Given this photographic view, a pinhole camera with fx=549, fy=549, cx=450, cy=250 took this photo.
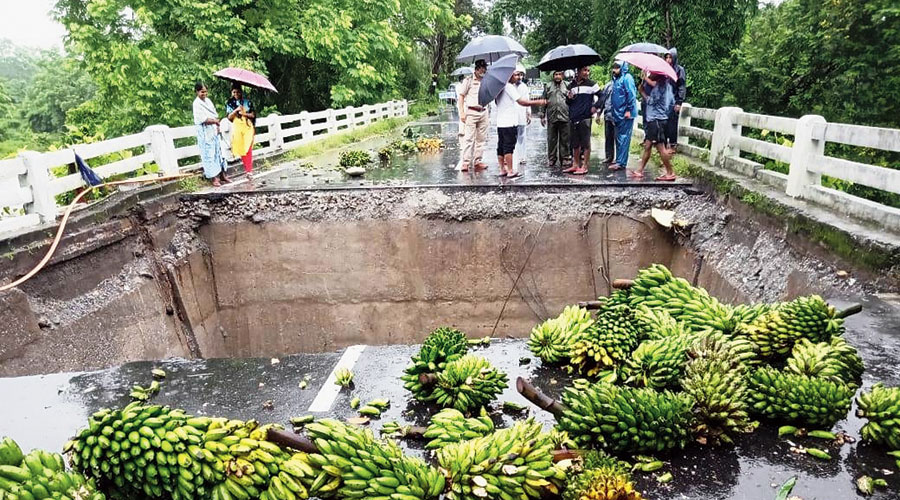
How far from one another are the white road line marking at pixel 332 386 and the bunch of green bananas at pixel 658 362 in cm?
165

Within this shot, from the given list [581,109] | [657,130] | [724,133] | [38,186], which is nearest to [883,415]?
[657,130]

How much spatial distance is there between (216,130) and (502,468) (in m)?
8.89

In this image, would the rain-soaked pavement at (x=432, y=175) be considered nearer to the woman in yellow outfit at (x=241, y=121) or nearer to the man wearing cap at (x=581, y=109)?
the man wearing cap at (x=581, y=109)

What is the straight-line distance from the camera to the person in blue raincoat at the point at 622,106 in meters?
8.88

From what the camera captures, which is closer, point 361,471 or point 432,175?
point 361,471

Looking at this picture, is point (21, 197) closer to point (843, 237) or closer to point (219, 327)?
point (219, 327)

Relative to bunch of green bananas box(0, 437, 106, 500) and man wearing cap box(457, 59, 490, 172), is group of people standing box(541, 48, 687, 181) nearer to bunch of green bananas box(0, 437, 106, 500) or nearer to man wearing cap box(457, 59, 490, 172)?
man wearing cap box(457, 59, 490, 172)

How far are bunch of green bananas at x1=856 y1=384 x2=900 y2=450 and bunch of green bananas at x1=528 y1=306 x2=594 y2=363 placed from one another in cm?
130

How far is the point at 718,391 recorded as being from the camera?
234cm

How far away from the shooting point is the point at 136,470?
1774mm

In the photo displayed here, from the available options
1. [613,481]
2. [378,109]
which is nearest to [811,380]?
[613,481]

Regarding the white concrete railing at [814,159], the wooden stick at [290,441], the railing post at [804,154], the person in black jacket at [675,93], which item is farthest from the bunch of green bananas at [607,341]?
the person in black jacket at [675,93]

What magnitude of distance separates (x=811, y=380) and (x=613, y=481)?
1.24 metres

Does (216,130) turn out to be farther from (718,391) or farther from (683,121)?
(718,391)
